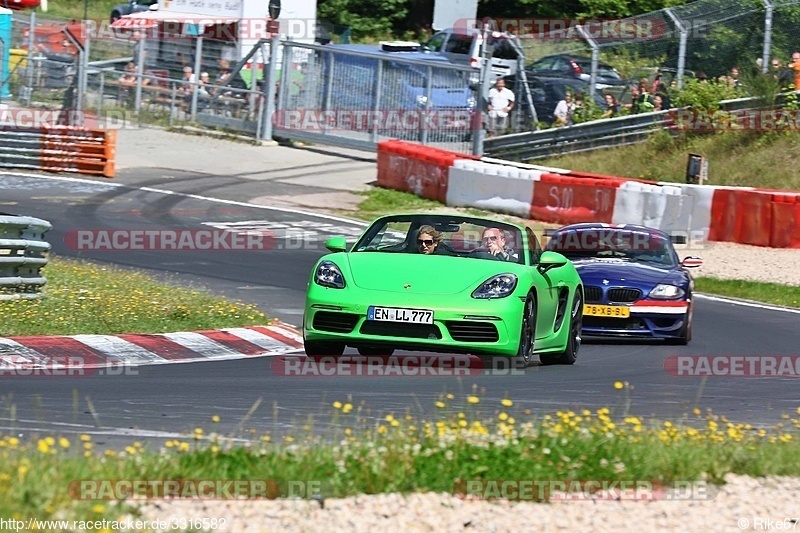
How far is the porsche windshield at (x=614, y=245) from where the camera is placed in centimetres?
1431

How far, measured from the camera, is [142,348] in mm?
10633

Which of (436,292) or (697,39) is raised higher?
(697,39)

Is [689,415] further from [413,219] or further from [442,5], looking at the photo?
[442,5]

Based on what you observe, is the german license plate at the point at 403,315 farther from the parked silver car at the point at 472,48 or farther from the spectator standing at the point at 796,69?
the parked silver car at the point at 472,48

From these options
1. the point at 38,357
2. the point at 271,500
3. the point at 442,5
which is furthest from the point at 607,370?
the point at 442,5

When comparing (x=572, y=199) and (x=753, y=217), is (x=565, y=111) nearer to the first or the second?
(x=572, y=199)

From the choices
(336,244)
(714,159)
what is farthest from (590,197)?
(336,244)

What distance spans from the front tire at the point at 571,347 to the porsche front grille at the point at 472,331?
170cm

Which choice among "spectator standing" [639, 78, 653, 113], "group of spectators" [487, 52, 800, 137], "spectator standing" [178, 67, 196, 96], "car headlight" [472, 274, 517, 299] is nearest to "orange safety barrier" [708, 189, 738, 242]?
"group of spectators" [487, 52, 800, 137]

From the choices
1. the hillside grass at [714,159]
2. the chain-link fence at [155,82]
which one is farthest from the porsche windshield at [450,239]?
the chain-link fence at [155,82]

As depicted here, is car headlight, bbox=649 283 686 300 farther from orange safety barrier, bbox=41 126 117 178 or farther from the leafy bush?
orange safety barrier, bbox=41 126 117 178

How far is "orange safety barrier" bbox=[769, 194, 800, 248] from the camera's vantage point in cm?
2161

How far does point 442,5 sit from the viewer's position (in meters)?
39.3

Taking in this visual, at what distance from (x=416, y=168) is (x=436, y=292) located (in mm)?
17294
